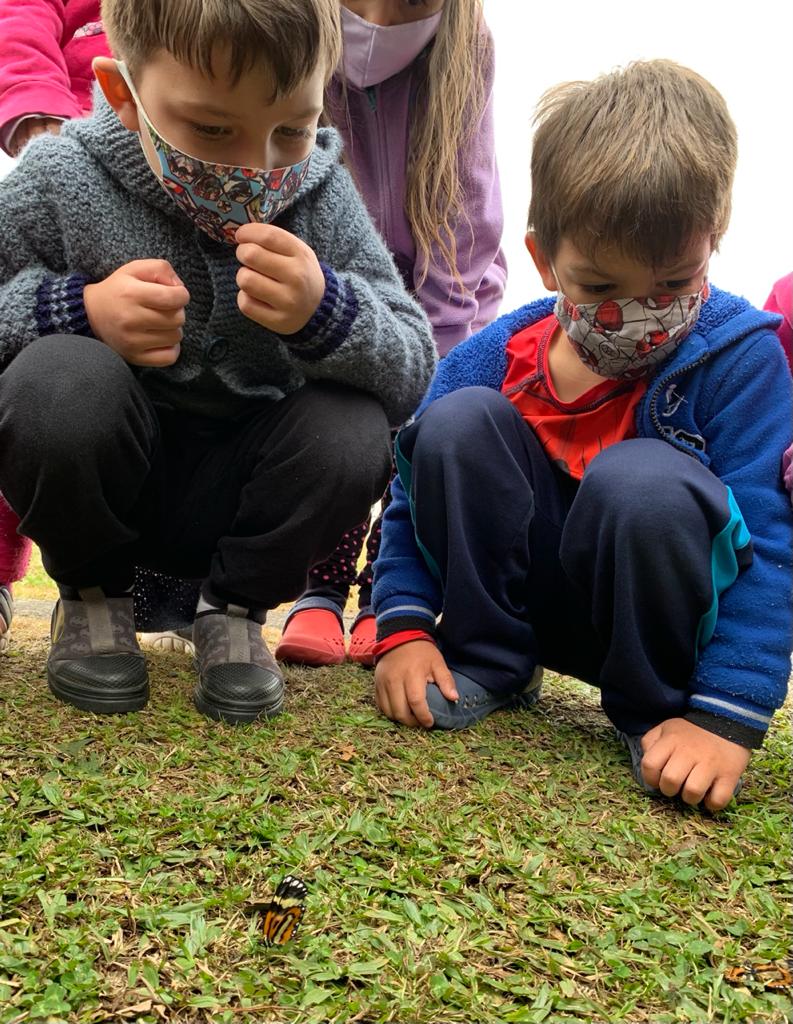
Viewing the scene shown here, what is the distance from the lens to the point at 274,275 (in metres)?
1.77

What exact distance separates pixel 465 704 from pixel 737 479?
0.70m

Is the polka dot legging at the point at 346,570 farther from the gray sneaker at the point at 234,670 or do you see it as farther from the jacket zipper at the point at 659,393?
the jacket zipper at the point at 659,393

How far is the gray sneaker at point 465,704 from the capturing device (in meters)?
1.92

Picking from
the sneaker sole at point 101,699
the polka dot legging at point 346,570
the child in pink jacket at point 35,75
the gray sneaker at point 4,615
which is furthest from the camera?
the polka dot legging at point 346,570

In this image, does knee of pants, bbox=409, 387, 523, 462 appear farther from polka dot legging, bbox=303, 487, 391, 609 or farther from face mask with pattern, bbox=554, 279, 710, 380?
polka dot legging, bbox=303, 487, 391, 609

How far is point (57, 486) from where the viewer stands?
1.78m

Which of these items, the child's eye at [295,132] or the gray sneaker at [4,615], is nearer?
the child's eye at [295,132]

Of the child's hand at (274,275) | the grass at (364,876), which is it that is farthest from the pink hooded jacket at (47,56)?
the grass at (364,876)

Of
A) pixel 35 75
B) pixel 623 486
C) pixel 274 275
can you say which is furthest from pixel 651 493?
pixel 35 75

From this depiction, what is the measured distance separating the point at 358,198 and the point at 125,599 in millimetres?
1030

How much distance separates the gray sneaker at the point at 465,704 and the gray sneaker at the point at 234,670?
0.31 metres

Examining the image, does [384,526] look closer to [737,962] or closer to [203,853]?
[203,853]

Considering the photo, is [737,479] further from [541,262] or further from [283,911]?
[283,911]

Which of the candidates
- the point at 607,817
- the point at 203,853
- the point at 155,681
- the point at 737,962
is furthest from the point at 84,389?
the point at 737,962
